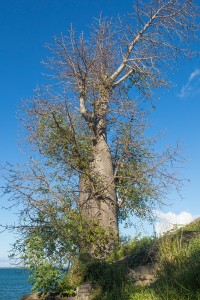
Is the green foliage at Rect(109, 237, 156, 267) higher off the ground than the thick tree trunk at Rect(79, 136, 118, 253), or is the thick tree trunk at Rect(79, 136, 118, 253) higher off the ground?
the thick tree trunk at Rect(79, 136, 118, 253)

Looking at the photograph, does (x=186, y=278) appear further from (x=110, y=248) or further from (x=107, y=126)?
(x=107, y=126)

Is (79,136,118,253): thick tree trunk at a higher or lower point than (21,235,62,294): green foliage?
higher

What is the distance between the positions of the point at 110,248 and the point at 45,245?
2035 mm

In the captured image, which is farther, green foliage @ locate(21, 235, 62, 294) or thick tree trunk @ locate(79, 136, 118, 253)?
thick tree trunk @ locate(79, 136, 118, 253)

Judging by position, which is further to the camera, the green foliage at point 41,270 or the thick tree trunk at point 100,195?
the thick tree trunk at point 100,195

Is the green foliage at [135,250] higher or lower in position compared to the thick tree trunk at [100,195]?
lower

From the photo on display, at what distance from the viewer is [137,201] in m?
14.4

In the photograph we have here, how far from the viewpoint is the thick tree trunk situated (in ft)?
42.6

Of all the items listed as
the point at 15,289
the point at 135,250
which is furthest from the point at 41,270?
the point at 15,289

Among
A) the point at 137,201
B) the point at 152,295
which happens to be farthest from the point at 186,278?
the point at 137,201

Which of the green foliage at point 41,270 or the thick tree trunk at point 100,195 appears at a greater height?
the thick tree trunk at point 100,195

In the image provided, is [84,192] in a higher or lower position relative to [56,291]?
higher

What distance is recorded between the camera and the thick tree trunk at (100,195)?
1298cm

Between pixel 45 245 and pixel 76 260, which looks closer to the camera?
pixel 76 260
